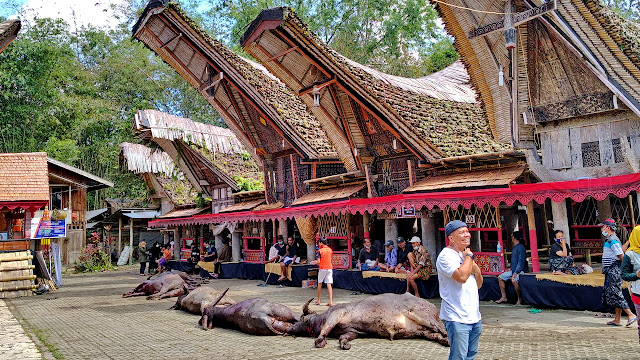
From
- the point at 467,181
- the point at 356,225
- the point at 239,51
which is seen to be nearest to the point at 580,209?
the point at 467,181

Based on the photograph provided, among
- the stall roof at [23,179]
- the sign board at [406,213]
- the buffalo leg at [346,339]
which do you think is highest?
the stall roof at [23,179]

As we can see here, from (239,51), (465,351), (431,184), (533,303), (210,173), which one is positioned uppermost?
(239,51)

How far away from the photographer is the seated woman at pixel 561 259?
9.57m

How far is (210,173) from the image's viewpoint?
2331 centimetres

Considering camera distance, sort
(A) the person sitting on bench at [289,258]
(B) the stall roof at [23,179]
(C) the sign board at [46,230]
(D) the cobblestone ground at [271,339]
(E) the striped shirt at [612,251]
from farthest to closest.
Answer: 1. (C) the sign board at [46,230]
2. (B) the stall roof at [23,179]
3. (A) the person sitting on bench at [289,258]
4. (E) the striped shirt at [612,251]
5. (D) the cobblestone ground at [271,339]

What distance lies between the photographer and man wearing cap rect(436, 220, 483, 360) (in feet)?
13.6

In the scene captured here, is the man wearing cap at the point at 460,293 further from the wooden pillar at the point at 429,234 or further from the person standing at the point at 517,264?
the wooden pillar at the point at 429,234

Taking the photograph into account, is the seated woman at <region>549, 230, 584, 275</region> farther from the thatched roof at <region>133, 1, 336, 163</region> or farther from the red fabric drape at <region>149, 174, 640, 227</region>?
the thatched roof at <region>133, 1, 336, 163</region>

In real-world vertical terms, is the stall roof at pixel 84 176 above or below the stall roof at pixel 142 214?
above

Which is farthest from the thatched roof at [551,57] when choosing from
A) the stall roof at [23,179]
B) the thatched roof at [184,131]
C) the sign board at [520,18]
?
the stall roof at [23,179]

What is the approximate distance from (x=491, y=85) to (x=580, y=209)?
4771 mm

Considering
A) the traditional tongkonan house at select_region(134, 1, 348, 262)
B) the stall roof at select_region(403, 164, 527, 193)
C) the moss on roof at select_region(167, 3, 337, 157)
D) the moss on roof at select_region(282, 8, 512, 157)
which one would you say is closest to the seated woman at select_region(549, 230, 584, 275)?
the stall roof at select_region(403, 164, 527, 193)

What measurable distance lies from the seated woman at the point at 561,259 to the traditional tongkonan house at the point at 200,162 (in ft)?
45.8

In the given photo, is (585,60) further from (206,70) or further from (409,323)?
(206,70)
